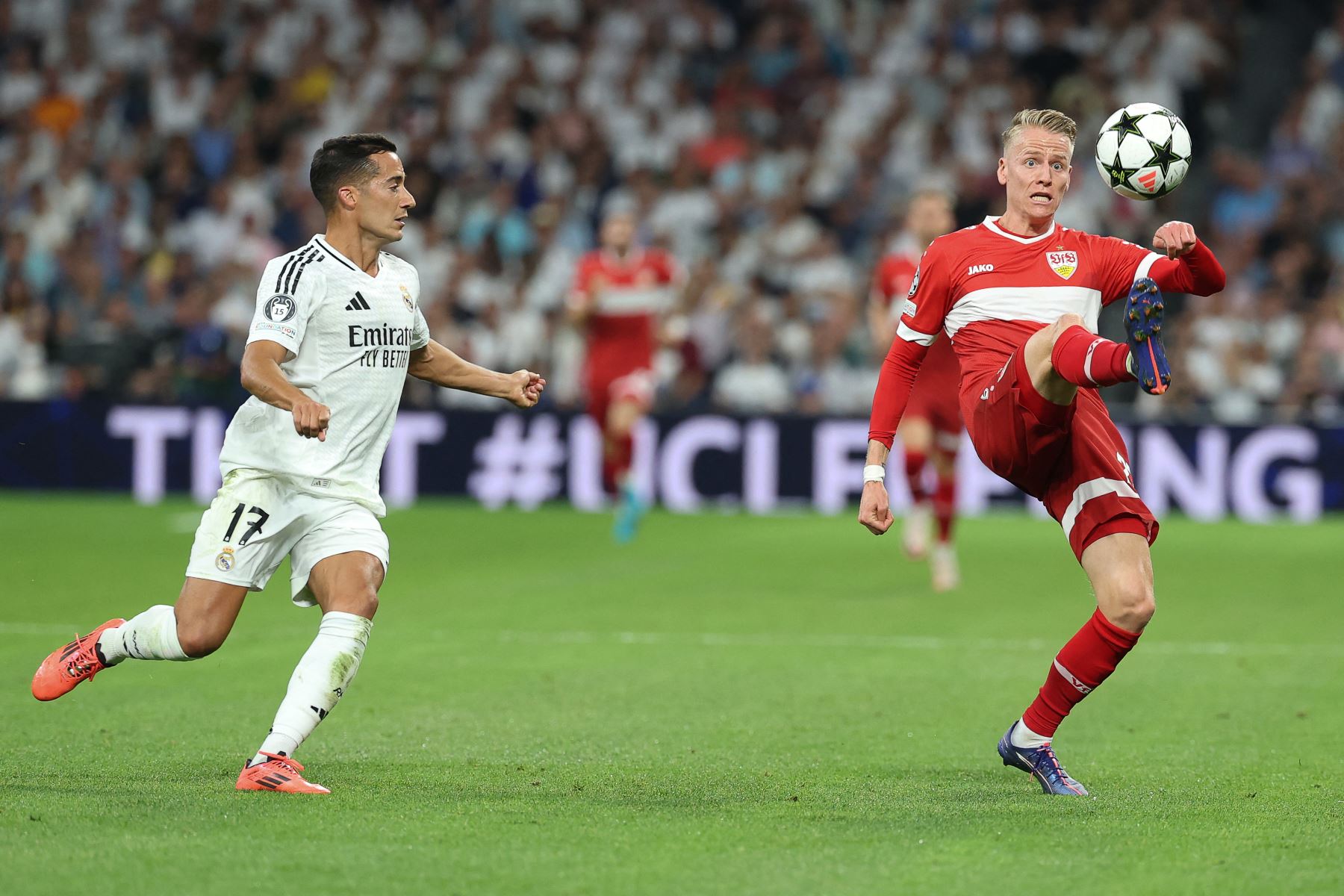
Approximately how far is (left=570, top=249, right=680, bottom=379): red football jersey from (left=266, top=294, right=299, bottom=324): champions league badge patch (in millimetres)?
9173

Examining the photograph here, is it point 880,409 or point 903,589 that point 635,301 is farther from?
point 880,409

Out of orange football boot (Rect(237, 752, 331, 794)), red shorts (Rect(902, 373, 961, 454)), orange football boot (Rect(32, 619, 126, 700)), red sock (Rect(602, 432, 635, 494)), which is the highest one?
red shorts (Rect(902, 373, 961, 454))

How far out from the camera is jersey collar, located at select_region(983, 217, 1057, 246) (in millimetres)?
5969

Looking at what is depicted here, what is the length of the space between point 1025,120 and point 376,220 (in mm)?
2153

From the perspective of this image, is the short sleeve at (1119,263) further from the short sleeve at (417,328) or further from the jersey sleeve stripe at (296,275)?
the jersey sleeve stripe at (296,275)

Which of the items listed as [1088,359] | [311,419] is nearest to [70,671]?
[311,419]

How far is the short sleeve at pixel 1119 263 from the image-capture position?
5902mm

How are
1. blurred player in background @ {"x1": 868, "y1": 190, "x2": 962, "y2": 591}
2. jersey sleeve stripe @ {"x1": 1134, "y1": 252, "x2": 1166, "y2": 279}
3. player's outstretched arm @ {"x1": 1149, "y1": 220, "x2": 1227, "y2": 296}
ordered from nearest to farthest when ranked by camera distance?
1. player's outstretched arm @ {"x1": 1149, "y1": 220, "x2": 1227, "y2": 296}
2. jersey sleeve stripe @ {"x1": 1134, "y1": 252, "x2": 1166, "y2": 279}
3. blurred player in background @ {"x1": 868, "y1": 190, "x2": 962, "y2": 591}

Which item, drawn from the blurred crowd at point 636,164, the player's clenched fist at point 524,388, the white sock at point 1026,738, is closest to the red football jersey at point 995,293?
the white sock at point 1026,738

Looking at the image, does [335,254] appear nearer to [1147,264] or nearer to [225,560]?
[225,560]

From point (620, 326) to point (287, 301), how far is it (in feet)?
30.5

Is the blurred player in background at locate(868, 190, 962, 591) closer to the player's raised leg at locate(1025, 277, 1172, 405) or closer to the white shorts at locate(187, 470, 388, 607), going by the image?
the player's raised leg at locate(1025, 277, 1172, 405)

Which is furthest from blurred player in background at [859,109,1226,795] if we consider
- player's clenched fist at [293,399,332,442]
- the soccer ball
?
player's clenched fist at [293,399,332,442]

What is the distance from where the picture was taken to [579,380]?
1761 cm
